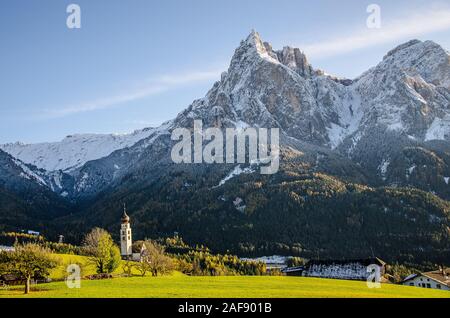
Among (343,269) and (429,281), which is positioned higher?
(343,269)

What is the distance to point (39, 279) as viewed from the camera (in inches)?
4744

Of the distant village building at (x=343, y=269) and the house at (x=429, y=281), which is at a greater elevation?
the distant village building at (x=343, y=269)

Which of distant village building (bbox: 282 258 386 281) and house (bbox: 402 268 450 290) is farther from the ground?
distant village building (bbox: 282 258 386 281)

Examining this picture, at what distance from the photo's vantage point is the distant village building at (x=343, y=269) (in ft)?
534

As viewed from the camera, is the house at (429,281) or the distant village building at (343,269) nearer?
the house at (429,281)

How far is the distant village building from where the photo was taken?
162762mm

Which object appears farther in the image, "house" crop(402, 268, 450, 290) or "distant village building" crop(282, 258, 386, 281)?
"distant village building" crop(282, 258, 386, 281)

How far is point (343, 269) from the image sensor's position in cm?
16588

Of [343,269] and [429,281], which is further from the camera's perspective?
[343,269]
